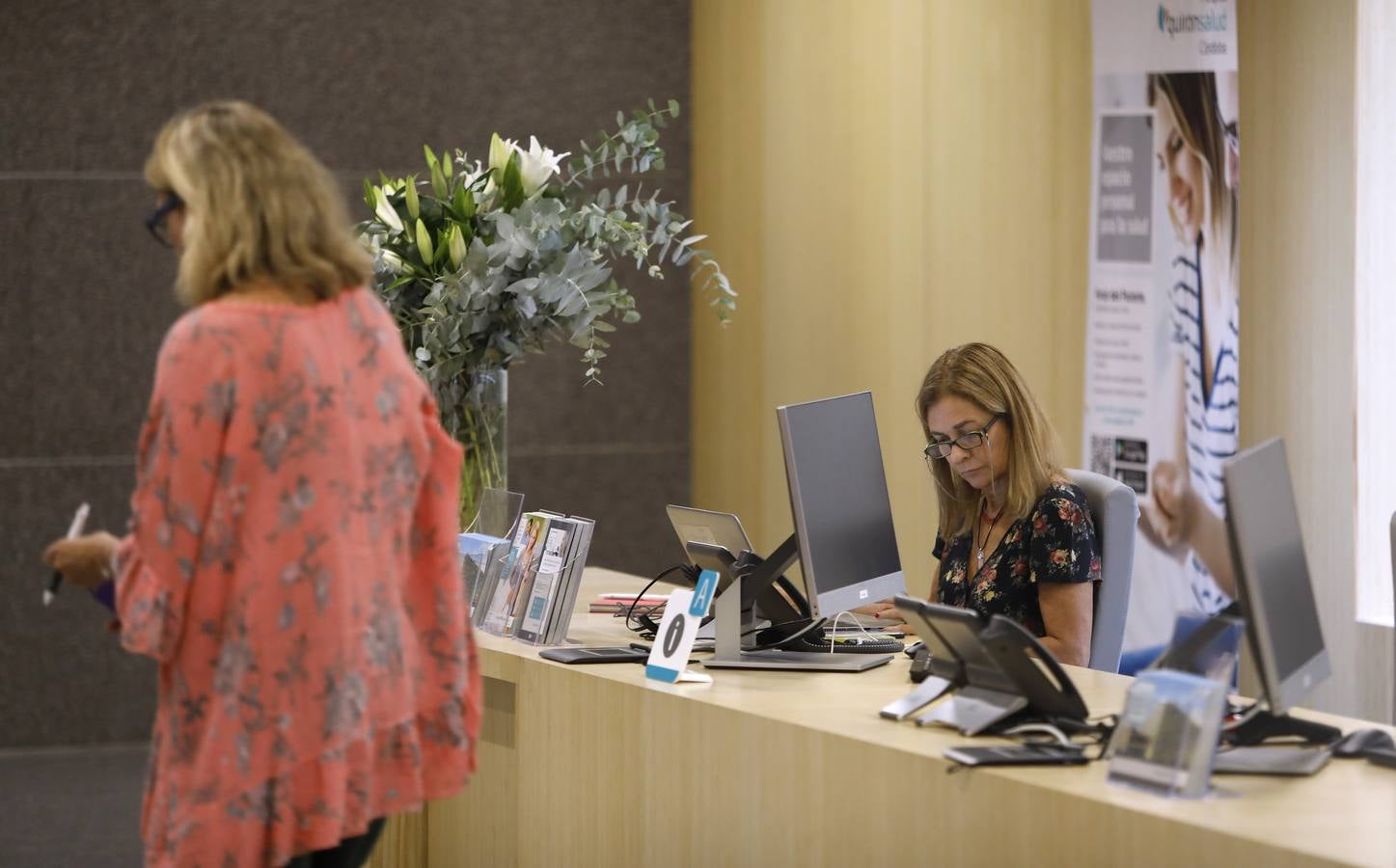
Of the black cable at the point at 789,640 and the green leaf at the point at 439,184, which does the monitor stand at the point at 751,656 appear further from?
the green leaf at the point at 439,184

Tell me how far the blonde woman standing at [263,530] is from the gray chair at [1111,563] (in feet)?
5.29

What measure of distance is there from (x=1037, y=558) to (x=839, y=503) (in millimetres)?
427

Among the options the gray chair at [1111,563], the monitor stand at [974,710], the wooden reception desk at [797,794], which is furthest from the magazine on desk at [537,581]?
the gray chair at [1111,563]

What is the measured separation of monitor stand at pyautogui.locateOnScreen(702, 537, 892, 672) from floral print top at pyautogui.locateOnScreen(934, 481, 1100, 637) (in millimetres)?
259

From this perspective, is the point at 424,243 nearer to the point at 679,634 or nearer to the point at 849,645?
the point at 679,634

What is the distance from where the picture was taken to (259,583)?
1771 mm

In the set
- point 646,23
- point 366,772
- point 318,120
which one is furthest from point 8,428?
point 366,772

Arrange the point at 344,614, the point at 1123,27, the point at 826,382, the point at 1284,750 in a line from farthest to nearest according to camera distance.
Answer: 1. the point at 826,382
2. the point at 1123,27
3. the point at 1284,750
4. the point at 344,614

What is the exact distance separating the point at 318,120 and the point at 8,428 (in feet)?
4.65

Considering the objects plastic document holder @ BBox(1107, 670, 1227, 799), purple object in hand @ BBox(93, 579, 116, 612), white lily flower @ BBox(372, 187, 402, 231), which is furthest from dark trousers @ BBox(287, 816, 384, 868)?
white lily flower @ BBox(372, 187, 402, 231)

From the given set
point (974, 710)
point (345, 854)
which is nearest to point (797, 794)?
point (974, 710)

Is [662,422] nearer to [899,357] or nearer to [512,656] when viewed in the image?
[899,357]

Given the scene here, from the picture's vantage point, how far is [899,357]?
193 inches

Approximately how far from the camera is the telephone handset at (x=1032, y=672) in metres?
2.23
